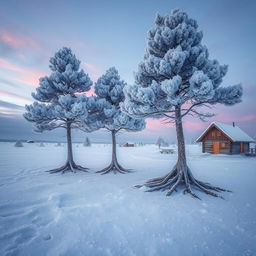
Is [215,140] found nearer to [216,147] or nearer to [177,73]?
[216,147]

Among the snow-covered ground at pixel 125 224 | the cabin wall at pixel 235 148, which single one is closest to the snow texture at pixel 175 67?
the snow-covered ground at pixel 125 224

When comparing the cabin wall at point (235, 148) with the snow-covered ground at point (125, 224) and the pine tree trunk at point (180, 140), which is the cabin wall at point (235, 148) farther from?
the pine tree trunk at point (180, 140)

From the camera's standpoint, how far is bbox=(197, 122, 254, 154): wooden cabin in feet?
79.7

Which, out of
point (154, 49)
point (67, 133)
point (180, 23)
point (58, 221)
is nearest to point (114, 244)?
point (58, 221)

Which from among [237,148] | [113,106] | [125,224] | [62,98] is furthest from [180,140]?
[237,148]

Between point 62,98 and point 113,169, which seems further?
point 113,169

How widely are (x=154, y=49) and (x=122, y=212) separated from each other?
7725mm

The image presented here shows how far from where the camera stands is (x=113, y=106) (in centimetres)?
1209

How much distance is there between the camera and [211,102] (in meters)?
7.45

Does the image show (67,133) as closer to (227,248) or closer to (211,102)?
(211,102)

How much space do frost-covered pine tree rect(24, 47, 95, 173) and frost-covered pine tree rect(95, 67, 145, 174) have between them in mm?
1305

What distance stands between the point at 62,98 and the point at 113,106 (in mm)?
3860

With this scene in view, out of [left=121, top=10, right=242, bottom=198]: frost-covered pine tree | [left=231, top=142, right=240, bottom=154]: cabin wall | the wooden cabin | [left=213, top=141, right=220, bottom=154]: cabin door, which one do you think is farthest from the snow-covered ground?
[left=213, top=141, right=220, bottom=154]: cabin door

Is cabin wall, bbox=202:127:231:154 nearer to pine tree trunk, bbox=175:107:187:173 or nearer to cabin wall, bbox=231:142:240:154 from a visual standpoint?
cabin wall, bbox=231:142:240:154
